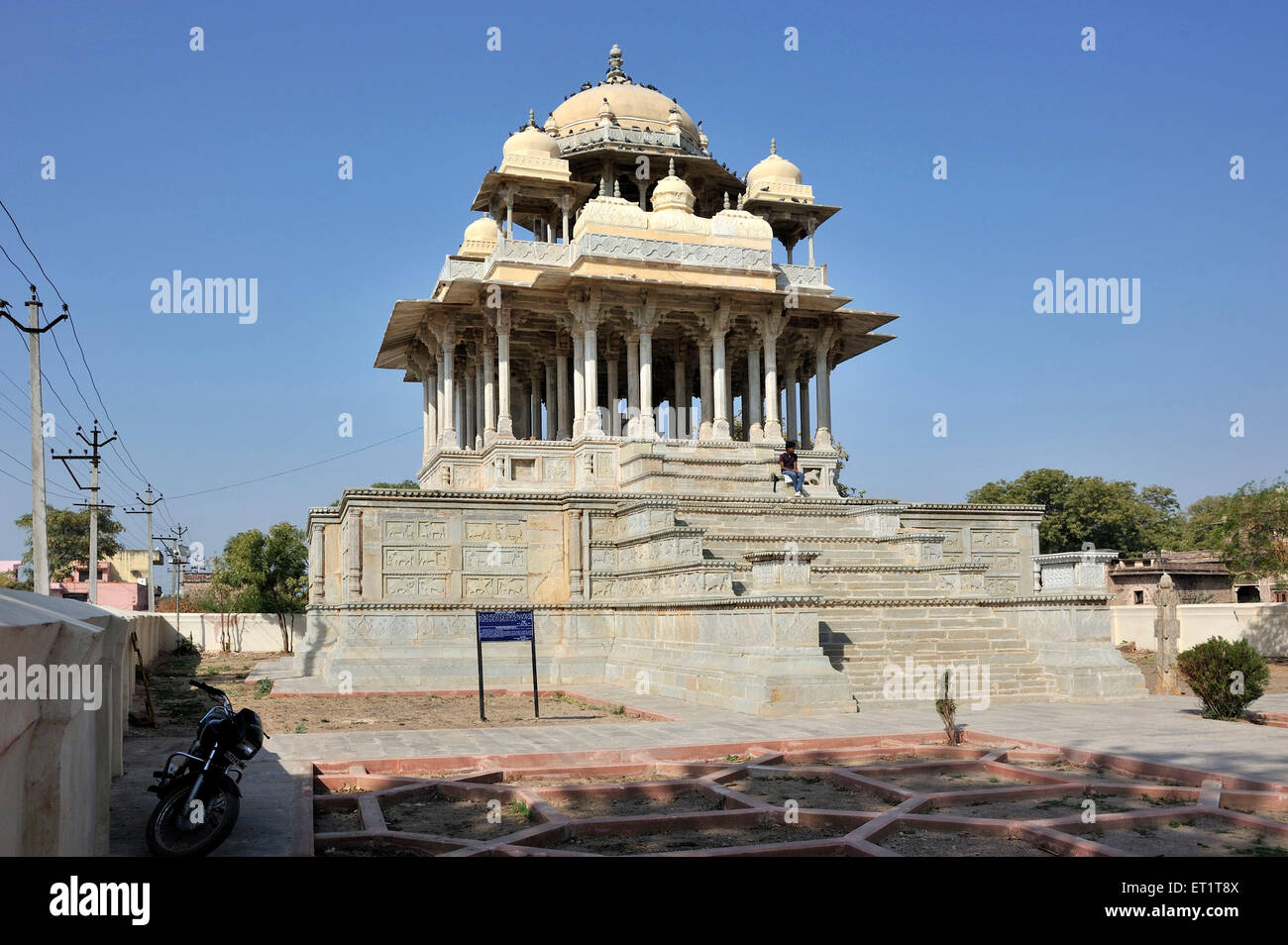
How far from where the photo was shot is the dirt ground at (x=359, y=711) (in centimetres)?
1430

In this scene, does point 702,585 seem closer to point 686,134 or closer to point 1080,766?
point 1080,766

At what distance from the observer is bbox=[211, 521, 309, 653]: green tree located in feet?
144

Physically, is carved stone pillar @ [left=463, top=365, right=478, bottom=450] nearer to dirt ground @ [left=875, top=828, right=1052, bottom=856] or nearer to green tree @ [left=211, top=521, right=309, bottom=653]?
green tree @ [left=211, top=521, right=309, bottom=653]

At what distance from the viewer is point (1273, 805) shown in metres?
8.45

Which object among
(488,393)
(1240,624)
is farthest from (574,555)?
(1240,624)

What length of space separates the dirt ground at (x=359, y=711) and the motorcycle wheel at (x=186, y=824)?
6.81m

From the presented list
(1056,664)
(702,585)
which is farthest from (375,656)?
(1056,664)

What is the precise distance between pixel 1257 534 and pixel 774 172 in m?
18.4

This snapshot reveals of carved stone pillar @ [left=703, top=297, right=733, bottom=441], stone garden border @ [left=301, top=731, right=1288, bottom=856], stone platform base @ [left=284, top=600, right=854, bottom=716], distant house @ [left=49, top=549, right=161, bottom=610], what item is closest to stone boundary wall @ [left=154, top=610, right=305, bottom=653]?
distant house @ [left=49, top=549, right=161, bottom=610]

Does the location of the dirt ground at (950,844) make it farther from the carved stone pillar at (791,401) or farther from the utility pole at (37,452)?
the carved stone pillar at (791,401)

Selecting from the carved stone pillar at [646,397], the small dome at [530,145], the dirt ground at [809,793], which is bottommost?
the dirt ground at [809,793]

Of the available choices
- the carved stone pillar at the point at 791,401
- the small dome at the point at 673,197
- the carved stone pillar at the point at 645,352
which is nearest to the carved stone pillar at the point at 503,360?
the carved stone pillar at the point at 645,352

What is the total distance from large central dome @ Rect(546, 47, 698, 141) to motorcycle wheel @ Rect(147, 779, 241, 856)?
33.3 metres

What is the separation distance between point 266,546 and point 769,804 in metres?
39.1
